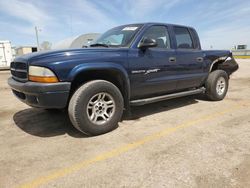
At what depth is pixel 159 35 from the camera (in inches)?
170

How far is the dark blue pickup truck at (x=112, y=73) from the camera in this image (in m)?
2.99

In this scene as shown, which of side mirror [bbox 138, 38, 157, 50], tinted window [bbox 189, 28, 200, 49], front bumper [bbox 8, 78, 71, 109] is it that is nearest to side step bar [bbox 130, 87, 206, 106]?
side mirror [bbox 138, 38, 157, 50]

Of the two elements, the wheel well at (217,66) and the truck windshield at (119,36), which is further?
the wheel well at (217,66)

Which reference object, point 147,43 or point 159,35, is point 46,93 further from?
point 159,35

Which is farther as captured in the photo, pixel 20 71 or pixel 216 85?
pixel 216 85

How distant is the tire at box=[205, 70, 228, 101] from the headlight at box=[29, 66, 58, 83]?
4050 millimetres

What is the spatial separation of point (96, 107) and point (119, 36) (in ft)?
5.25

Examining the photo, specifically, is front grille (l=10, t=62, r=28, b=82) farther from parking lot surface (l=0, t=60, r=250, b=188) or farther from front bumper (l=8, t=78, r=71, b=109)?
parking lot surface (l=0, t=60, r=250, b=188)

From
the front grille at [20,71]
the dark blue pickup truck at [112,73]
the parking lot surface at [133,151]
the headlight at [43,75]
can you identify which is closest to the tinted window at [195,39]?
the dark blue pickup truck at [112,73]

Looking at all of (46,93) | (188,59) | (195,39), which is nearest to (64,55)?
(46,93)

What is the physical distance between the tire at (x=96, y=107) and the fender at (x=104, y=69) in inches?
8.2

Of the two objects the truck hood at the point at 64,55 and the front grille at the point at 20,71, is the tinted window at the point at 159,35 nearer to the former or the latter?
the truck hood at the point at 64,55

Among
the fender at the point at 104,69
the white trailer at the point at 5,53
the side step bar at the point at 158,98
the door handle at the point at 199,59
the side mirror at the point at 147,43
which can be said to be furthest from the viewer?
the white trailer at the point at 5,53

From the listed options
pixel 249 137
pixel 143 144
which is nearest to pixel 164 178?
pixel 143 144
